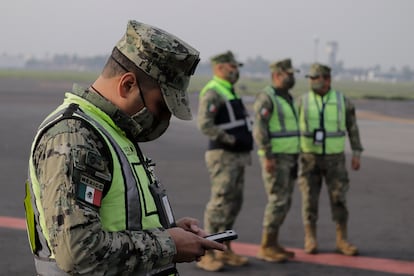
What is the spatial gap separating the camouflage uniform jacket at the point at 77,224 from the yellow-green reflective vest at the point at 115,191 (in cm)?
4

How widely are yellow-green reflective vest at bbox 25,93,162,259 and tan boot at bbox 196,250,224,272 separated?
3619 mm

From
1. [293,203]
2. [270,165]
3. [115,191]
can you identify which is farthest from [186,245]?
[293,203]

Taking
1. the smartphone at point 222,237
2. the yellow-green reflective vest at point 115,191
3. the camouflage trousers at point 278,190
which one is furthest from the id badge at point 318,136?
the yellow-green reflective vest at point 115,191

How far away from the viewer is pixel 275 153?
6008mm

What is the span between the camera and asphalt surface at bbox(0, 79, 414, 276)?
5.71 meters

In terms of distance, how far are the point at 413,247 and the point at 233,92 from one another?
8.24 ft

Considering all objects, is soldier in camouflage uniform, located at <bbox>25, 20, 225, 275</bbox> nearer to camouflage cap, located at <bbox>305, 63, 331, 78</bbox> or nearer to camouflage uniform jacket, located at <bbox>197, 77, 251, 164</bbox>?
camouflage uniform jacket, located at <bbox>197, 77, 251, 164</bbox>

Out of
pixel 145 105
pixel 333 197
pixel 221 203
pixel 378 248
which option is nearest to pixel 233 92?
pixel 221 203

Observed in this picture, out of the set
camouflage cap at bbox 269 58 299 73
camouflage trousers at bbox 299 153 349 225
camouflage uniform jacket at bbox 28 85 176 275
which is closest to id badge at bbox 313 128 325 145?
camouflage trousers at bbox 299 153 349 225

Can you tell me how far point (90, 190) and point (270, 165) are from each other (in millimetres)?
4307

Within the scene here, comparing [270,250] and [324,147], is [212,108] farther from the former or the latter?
[270,250]

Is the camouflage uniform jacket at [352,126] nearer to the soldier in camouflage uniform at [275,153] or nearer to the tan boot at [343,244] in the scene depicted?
the soldier in camouflage uniform at [275,153]

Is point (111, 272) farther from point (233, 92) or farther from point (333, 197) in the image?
point (333, 197)

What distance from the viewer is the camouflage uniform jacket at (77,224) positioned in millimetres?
1715
